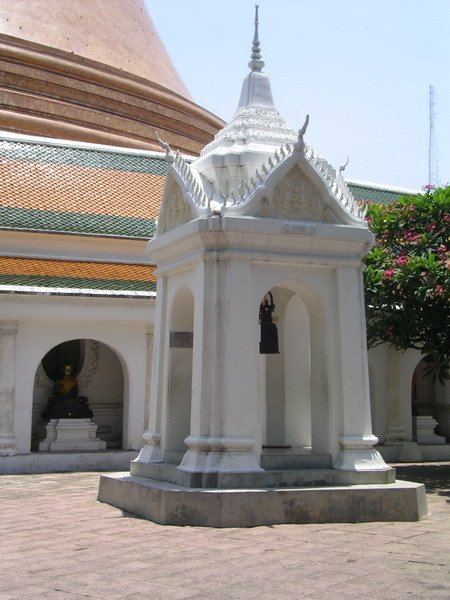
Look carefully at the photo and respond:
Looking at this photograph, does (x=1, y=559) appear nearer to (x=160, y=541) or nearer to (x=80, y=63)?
(x=160, y=541)

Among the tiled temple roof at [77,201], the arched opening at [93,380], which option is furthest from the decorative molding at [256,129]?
the arched opening at [93,380]

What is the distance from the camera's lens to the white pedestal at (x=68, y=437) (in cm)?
1316

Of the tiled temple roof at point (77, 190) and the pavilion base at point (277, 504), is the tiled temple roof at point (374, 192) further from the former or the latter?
the pavilion base at point (277, 504)

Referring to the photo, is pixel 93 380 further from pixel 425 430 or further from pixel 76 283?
pixel 425 430

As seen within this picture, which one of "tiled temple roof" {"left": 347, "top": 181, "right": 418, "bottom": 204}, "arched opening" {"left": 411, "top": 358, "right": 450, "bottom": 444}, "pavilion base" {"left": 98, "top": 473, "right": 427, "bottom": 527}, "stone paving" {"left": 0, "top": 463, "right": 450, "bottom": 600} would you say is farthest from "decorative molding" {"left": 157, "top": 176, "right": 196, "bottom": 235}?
"tiled temple roof" {"left": 347, "top": 181, "right": 418, "bottom": 204}

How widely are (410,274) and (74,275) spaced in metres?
6.05

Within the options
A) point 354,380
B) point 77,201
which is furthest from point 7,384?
point 354,380

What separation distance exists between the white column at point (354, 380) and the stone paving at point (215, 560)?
0.72 meters

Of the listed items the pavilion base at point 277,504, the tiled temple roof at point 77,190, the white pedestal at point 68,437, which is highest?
the tiled temple roof at point 77,190

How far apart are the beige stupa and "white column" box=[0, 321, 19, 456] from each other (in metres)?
8.00

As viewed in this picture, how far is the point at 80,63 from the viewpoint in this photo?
20.5 meters

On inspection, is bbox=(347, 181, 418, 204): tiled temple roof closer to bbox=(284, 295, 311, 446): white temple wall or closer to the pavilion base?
bbox=(284, 295, 311, 446): white temple wall

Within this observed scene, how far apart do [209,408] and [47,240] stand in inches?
333

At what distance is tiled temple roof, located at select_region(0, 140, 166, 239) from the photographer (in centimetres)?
1456
